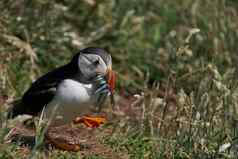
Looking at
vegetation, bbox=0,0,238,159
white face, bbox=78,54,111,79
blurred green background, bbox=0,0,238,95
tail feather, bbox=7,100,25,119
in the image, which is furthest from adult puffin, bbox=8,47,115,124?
blurred green background, bbox=0,0,238,95

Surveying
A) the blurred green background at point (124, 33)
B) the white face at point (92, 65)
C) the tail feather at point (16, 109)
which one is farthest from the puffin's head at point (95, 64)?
the blurred green background at point (124, 33)

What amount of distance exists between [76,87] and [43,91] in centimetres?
38

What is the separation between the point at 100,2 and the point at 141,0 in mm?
878

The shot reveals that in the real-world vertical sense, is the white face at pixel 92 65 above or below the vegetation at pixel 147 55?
above

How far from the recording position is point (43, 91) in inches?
264

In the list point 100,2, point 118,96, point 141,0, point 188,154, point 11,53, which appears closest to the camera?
point 188,154

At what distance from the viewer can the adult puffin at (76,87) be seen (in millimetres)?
6434

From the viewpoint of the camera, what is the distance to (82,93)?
642 centimetres

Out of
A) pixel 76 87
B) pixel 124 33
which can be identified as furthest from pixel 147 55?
pixel 76 87

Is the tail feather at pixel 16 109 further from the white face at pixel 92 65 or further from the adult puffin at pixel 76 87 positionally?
the white face at pixel 92 65

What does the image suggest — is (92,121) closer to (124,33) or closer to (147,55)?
(124,33)

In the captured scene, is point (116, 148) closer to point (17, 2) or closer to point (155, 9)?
point (17, 2)

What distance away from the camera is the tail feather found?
7051 mm

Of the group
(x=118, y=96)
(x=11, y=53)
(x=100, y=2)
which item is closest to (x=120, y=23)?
(x=100, y=2)
